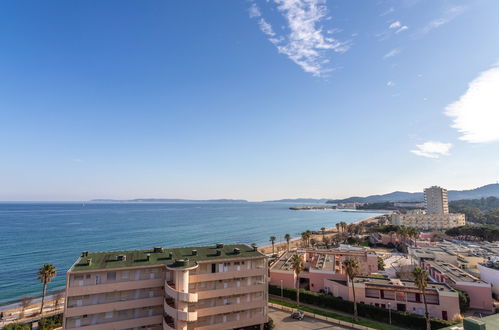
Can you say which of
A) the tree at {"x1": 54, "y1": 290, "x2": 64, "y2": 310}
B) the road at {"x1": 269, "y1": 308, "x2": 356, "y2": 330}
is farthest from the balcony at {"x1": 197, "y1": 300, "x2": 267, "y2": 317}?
the tree at {"x1": 54, "y1": 290, "x2": 64, "y2": 310}

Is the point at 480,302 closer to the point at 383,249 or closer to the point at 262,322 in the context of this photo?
the point at 262,322

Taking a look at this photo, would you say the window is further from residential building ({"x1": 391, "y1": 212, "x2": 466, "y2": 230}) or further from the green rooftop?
residential building ({"x1": 391, "y1": 212, "x2": 466, "y2": 230})

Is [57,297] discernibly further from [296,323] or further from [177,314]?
[296,323]

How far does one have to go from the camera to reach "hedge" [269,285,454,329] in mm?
38866

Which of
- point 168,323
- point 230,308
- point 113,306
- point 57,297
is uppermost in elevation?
point 113,306

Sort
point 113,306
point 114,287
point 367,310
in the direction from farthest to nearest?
point 367,310 < point 114,287 < point 113,306

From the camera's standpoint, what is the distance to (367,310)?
141 ft

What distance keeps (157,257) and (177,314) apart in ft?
26.3

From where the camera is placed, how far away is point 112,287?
104 ft

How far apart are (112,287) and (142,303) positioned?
13.7 feet

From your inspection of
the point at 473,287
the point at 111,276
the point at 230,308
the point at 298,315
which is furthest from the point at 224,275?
the point at 473,287

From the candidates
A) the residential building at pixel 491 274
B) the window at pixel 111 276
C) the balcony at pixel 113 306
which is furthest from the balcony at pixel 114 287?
the residential building at pixel 491 274

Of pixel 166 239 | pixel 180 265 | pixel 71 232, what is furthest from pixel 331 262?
pixel 71 232

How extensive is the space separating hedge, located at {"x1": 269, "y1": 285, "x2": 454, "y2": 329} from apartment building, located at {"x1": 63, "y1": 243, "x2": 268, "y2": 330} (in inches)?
557
